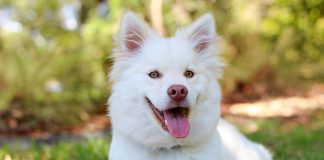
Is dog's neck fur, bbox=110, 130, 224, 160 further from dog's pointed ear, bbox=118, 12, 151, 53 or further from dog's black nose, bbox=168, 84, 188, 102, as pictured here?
dog's pointed ear, bbox=118, 12, 151, 53

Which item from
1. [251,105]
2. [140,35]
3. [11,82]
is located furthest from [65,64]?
[140,35]

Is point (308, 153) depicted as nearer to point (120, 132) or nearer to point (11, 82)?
point (120, 132)

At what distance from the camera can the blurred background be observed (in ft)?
30.1

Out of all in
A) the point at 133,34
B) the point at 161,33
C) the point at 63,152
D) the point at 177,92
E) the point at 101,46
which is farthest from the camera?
the point at 101,46

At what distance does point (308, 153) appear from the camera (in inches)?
224

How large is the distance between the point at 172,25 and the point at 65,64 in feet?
7.77

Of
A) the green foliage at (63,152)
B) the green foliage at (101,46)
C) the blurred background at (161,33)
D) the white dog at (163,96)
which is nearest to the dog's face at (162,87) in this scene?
the white dog at (163,96)

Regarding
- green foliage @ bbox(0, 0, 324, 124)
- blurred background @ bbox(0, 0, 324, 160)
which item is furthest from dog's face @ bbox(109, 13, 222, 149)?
green foliage @ bbox(0, 0, 324, 124)

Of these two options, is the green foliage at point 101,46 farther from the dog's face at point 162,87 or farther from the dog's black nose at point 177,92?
the dog's black nose at point 177,92

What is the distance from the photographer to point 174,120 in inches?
136

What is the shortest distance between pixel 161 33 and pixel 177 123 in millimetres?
5415

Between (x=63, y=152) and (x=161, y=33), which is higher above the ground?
(x=161, y=33)

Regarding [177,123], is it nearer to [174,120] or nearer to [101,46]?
[174,120]

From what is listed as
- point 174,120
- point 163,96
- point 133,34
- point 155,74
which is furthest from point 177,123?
point 133,34
